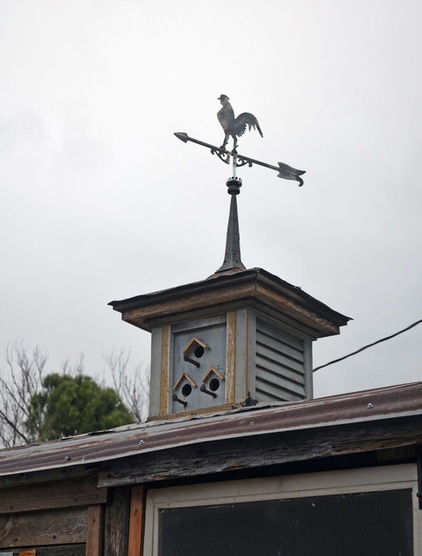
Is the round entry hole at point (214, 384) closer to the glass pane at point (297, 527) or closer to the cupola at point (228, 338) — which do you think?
the cupola at point (228, 338)

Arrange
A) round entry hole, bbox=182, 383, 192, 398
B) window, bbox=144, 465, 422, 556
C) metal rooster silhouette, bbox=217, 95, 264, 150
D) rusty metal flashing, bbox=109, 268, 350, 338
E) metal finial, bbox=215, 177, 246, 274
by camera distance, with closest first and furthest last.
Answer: window, bbox=144, 465, 422, 556 < rusty metal flashing, bbox=109, 268, 350, 338 < round entry hole, bbox=182, 383, 192, 398 < metal finial, bbox=215, 177, 246, 274 < metal rooster silhouette, bbox=217, 95, 264, 150

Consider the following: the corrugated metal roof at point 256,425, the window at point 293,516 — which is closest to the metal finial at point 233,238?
the corrugated metal roof at point 256,425

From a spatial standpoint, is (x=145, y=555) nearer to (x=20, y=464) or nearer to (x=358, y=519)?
(x=20, y=464)

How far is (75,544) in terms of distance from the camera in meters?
7.06

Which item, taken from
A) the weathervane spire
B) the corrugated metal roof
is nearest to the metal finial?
the weathervane spire

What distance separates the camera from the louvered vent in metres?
10.6

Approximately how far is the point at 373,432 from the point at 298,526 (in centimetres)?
82

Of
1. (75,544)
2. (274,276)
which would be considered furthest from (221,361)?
(75,544)

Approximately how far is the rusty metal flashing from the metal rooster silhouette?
2.30 metres

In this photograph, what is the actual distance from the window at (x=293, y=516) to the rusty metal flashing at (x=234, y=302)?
4.03m

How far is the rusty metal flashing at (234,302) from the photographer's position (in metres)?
10.3

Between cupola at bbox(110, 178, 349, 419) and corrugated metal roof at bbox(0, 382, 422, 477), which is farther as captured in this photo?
cupola at bbox(110, 178, 349, 419)

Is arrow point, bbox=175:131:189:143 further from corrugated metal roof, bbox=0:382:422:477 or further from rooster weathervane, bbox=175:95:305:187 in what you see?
corrugated metal roof, bbox=0:382:422:477

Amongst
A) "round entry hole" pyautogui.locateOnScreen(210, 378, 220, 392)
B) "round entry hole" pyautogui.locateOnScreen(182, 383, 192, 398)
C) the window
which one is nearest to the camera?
the window
